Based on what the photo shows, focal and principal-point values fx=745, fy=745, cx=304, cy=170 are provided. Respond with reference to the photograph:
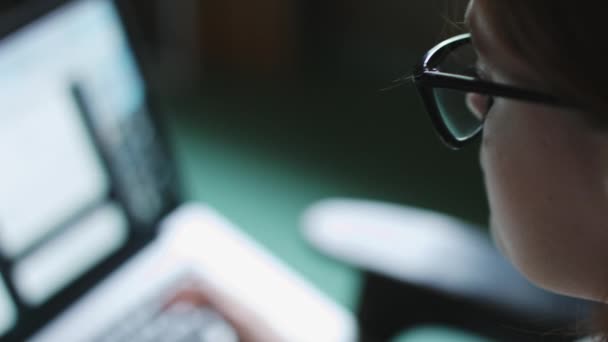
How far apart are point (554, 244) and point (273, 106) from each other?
0.74m

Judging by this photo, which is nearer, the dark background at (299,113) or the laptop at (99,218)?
the laptop at (99,218)

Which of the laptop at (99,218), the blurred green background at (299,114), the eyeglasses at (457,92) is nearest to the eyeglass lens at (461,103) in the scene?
the eyeglasses at (457,92)

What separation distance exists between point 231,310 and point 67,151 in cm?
19

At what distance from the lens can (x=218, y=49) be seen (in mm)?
1243

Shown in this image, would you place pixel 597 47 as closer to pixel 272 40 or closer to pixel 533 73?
pixel 533 73

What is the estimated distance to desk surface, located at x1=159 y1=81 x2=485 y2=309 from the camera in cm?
94

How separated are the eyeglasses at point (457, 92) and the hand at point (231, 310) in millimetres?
250

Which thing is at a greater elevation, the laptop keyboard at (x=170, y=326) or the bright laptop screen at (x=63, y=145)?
the bright laptop screen at (x=63, y=145)

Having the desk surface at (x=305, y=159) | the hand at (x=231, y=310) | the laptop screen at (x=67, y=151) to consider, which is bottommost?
the desk surface at (x=305, y=159)

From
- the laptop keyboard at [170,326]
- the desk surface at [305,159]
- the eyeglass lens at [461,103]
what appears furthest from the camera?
the desk surface at [305,159]

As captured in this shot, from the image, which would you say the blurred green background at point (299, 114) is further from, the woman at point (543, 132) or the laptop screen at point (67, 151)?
the woman at point (543, 132)

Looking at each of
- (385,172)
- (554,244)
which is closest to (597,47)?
(554,244)

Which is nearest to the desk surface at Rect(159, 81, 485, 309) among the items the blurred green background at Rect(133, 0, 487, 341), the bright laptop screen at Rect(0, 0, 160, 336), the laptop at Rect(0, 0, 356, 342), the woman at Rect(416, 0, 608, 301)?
the blurred green background at Rect(133, 0, 487, 341)

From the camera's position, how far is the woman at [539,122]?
322 mm
